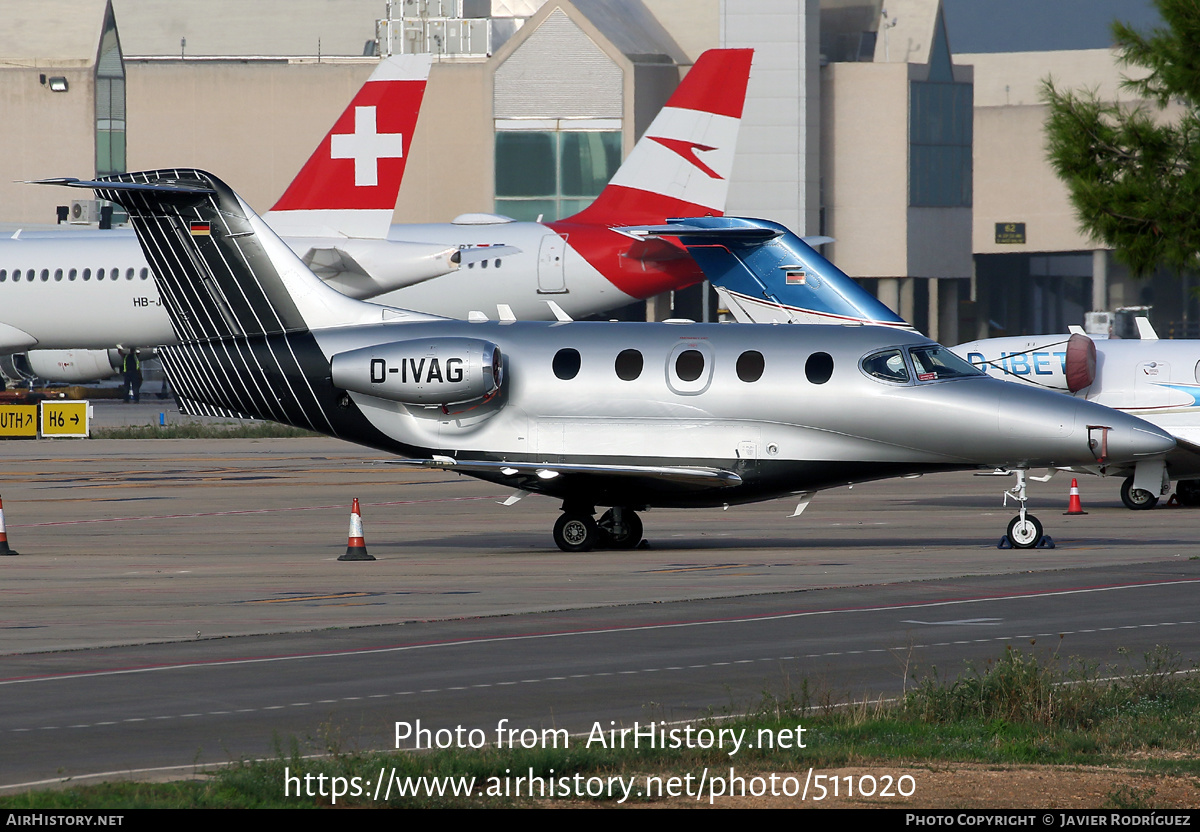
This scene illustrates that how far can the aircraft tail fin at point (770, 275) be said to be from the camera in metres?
31.6

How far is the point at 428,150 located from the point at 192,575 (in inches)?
2582

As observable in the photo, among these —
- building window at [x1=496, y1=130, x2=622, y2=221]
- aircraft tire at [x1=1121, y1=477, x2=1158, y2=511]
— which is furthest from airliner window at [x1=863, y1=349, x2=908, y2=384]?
building window at [x1=496, y1=130, x2=622, y2=221]

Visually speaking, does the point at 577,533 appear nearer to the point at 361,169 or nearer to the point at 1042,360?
the point at 1042,360

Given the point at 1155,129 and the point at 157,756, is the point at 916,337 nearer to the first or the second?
the point at 1155,129

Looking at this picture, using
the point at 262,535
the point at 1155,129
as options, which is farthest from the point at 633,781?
the point at 262,535

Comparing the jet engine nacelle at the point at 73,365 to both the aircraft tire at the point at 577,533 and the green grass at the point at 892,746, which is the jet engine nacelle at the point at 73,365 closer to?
the aircraft tire at the point at 577,533

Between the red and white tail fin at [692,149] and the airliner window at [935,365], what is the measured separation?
2073cm

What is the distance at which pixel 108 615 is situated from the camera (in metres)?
17.7

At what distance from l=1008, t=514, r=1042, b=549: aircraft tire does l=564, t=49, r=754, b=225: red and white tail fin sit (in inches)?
854

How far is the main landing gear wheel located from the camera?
24.4 m

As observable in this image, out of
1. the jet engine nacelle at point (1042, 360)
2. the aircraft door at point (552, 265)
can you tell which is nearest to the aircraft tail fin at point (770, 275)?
the jet engine nacelle at point (1042, 360)

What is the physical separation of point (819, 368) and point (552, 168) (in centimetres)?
6176

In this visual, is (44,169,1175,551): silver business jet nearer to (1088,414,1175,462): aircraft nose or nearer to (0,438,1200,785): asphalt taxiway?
(1088,414,1175,462): aircraft nose

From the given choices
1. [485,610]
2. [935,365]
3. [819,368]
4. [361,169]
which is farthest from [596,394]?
[361,169]
